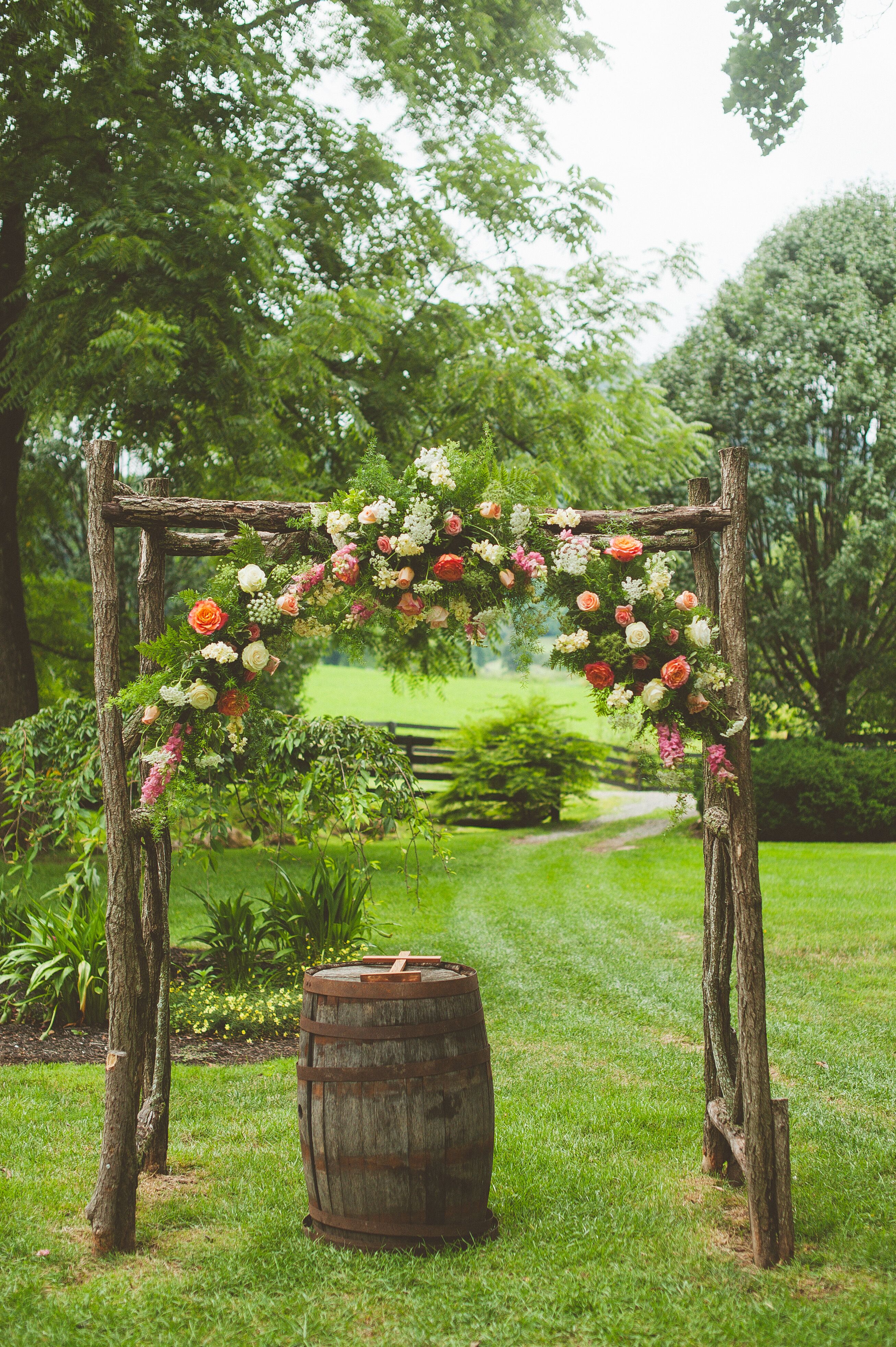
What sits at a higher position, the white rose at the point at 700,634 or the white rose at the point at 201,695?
the white rose at the point at 700,634

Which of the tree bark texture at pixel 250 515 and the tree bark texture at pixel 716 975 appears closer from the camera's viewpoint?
the tree bark texture at pixel 250 515

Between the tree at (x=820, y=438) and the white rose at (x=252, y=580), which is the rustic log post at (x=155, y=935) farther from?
the tree at (x=820, y=438)

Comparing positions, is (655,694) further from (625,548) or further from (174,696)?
(174,696)

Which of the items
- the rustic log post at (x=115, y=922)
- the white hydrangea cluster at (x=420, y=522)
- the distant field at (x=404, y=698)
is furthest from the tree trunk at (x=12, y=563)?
the distant field at (x=404, y=698)

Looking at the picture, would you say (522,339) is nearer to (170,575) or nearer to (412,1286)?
(170,575)

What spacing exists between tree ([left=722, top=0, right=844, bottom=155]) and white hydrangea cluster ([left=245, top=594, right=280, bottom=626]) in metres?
6.35

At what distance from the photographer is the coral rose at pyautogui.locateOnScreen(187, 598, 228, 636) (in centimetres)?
361

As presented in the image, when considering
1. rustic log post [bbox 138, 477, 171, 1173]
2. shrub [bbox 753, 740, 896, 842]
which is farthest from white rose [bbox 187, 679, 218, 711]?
shrub [bbox 753, 740, 896, 842]

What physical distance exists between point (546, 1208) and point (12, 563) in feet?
30.5

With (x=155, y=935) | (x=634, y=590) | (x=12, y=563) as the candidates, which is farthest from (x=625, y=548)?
(x=12, y=563)

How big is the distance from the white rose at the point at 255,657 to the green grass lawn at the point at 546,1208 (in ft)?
6.57

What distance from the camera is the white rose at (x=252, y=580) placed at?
144 inches

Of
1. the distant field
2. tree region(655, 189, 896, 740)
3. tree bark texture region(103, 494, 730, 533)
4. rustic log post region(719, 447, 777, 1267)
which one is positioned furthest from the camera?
the distant field

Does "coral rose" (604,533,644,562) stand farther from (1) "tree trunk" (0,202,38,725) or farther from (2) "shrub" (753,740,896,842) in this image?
(2) "shrub" (753,740,896,842)
